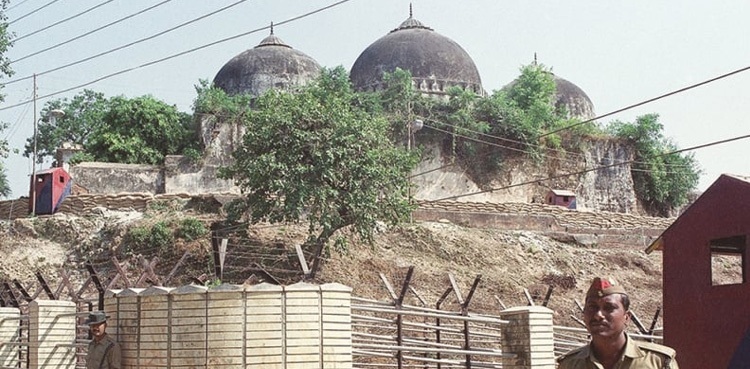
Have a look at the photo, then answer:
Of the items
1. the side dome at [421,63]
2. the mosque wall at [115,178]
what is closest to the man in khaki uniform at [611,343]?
the mosque wall at [115,178]

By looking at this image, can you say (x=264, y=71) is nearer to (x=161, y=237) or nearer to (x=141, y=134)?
(x=141, y=134)

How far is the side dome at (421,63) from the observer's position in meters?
36.0

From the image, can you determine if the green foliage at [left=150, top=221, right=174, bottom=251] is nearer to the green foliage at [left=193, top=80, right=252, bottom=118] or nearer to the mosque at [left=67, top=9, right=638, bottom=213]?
the mosque at [left=67, top=9, right=638, bottom=213]

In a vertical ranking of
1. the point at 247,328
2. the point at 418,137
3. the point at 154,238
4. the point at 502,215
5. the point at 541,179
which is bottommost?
the point at 247,328

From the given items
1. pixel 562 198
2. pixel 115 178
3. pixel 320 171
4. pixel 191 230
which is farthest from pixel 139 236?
pixel 562 198

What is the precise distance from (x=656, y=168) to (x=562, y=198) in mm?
5893

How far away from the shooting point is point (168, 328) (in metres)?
8.63

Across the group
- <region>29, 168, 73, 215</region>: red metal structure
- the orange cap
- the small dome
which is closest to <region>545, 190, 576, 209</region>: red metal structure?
the small dome

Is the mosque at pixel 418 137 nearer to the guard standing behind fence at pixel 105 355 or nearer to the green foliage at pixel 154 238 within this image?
the green foliage at pixel 154 238

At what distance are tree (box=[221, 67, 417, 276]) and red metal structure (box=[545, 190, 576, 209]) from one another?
11.0 metres

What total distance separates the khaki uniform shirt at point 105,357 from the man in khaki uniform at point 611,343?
A: 5659mm

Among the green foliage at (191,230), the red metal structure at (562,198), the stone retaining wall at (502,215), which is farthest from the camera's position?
the red metal structure at (562,198)

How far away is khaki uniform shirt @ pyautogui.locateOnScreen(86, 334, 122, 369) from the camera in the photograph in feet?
29.4

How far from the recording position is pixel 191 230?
24.9m
